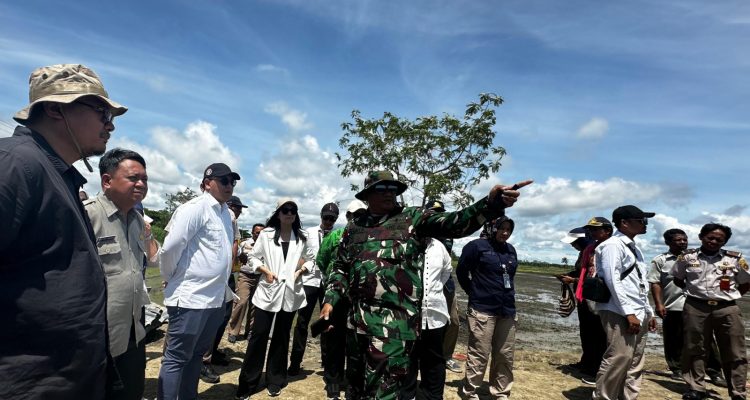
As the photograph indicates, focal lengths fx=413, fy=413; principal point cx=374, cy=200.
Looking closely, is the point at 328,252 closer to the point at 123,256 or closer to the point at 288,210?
the point at 288,210

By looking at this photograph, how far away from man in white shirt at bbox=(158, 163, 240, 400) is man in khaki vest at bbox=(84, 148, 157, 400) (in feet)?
1.44

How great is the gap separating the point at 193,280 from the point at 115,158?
3.69 ft

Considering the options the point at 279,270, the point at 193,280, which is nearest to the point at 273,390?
the point at 279,270

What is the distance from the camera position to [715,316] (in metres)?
5.31

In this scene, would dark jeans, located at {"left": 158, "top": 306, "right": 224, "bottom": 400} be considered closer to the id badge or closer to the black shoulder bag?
the black shoulder bag

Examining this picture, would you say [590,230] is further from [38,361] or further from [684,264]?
[38,361]

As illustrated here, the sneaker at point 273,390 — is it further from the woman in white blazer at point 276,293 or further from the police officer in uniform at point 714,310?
the police officer in uniform at point 714,310

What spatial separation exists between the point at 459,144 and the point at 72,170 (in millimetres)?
10296

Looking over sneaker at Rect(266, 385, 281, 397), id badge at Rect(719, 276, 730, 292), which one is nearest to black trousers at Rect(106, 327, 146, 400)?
sneaker at Rect(266, 385, 281, 397)

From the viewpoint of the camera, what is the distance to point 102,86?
1.81 metres

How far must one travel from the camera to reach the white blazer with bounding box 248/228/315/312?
15.1 feet

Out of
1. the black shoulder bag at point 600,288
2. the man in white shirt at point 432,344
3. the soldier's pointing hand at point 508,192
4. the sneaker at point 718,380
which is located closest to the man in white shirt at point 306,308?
the man in white shirt at point 432,344

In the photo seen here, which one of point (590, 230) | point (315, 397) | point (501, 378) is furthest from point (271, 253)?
point (590, 230)

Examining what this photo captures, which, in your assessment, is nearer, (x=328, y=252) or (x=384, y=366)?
(x=384, y=366)
